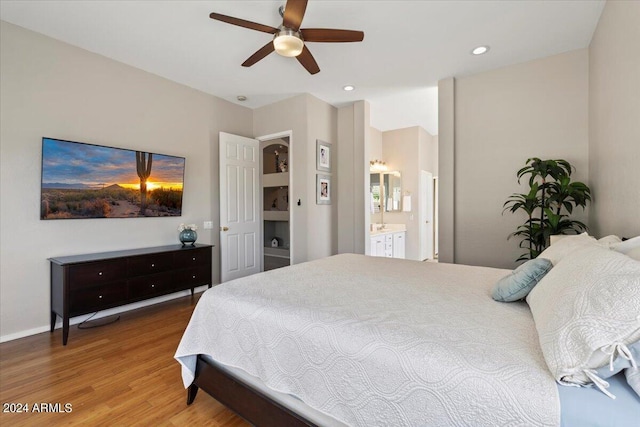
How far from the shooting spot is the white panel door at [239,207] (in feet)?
14.2

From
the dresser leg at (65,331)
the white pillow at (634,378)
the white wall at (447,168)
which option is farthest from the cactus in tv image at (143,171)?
the white pillow at (634,378)

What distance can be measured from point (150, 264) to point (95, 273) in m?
0.51

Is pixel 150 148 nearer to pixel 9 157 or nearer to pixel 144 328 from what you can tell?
pixel 9 157

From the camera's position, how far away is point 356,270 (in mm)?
2336

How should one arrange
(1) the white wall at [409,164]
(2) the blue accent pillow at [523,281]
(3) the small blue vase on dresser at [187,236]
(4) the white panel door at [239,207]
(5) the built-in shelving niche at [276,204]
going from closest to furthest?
(2) the blue accent pillow at [523,281] → (3) the small blue vase on dresser at [187,236] → (4) the white panel door at [239,207] → (5) the built-in shelving niche at [276,204] → (1) the white wall at [409,164]

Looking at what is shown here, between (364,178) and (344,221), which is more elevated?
(364,178)

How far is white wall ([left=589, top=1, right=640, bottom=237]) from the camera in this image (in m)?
1.86

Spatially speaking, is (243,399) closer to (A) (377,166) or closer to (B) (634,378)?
(B) (634,378)

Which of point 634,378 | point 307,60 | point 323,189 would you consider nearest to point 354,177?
point 323,189

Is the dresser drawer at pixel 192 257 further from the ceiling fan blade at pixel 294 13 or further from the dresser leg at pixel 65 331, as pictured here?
the ceiling fan blade at pixel 294 13

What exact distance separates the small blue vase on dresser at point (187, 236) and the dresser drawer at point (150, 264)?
1.18 ft

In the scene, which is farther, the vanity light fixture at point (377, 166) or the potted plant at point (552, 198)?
the vanity light fixture at point (377, 166)

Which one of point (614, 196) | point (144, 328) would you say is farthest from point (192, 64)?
point (614, 196)

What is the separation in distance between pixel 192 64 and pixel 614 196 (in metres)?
4.23
